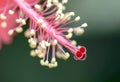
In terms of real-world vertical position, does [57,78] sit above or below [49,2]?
below

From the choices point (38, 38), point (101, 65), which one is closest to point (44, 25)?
point (38, 38)

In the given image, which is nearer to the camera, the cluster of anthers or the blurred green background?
the cluster of anthers

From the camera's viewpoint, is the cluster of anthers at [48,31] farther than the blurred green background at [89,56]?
No

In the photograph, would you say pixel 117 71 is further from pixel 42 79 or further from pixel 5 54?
pixel 5 54

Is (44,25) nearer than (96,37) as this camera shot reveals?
Yes
